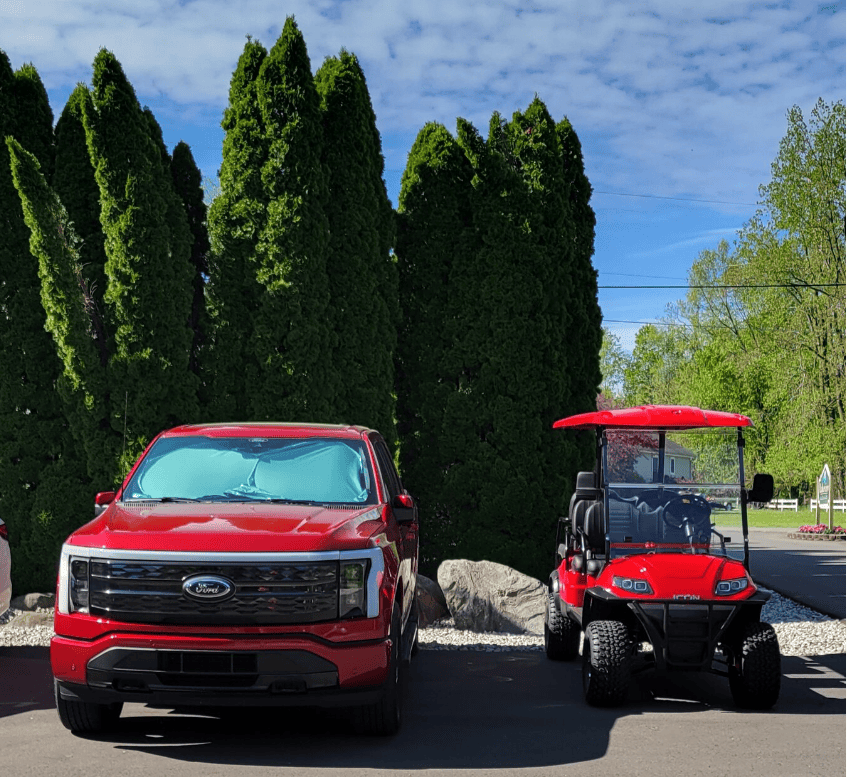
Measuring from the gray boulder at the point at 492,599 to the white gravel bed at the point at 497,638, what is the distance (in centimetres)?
14

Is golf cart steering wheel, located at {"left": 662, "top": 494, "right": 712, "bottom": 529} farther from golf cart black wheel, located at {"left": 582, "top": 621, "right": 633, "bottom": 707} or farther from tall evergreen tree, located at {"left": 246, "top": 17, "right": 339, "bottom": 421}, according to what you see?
tall evergreen tree, located at {"left": 246, "top": 17, "right": 339, "bottom": 421}

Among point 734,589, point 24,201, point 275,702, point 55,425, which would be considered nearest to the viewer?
point 275,702

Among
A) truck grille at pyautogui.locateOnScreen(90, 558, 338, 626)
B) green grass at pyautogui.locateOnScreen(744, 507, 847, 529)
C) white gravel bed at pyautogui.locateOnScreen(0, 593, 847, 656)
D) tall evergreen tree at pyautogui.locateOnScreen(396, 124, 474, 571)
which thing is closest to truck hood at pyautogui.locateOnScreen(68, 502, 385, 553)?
truck grille at pyautogui.locateOnScreen(90, 558, 338, 626)

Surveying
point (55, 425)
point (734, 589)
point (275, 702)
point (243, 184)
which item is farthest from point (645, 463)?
point (55, 425)

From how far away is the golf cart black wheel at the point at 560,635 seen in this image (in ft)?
30.9

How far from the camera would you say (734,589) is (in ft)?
25.0

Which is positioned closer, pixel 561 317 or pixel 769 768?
pixel 769 768

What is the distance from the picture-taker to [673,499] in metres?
8.59

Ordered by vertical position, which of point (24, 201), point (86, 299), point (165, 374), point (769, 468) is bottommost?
point (769, 468)

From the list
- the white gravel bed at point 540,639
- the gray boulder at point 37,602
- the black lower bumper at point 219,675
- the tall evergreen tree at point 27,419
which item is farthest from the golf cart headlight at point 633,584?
the tall evergreen tree at point 27,419

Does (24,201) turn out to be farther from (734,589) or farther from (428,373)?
(734,589)

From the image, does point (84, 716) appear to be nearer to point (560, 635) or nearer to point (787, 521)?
point (560, 635)

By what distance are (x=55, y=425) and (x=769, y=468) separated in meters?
32.8

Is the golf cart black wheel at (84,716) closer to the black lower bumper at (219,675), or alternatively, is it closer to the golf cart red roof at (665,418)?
the black lower bumper at (219,675)
